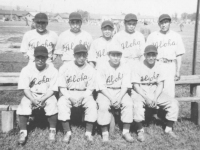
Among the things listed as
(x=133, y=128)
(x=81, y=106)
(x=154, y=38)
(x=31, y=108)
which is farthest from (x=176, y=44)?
(x=31, y=108)

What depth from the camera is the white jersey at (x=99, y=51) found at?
4.62m

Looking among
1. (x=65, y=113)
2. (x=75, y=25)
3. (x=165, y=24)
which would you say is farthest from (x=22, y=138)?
(x=165, y=24)

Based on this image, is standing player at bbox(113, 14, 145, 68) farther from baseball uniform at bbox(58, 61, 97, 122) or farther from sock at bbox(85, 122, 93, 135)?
sock at bbox(85, 122, 93, 135)

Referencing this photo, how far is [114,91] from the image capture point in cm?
428

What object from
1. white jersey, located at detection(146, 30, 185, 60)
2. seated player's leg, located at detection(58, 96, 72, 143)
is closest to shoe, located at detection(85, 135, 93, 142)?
seated player's leg, located at detection(58, 96, 72, 143)

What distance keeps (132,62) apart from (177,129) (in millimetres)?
1540

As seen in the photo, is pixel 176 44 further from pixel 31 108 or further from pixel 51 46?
pixel 31 108

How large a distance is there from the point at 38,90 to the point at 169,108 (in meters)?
2.34

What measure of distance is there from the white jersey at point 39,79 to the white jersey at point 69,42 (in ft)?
2.02

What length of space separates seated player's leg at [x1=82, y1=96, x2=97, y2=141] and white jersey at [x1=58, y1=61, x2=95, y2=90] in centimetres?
29

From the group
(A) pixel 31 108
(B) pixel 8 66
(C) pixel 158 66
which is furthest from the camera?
(B) pixel 8 66

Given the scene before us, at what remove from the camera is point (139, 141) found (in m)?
4.01

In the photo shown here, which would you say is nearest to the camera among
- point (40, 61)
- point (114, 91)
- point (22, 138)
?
point (22, 138)

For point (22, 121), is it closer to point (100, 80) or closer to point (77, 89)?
point (77, 89)
